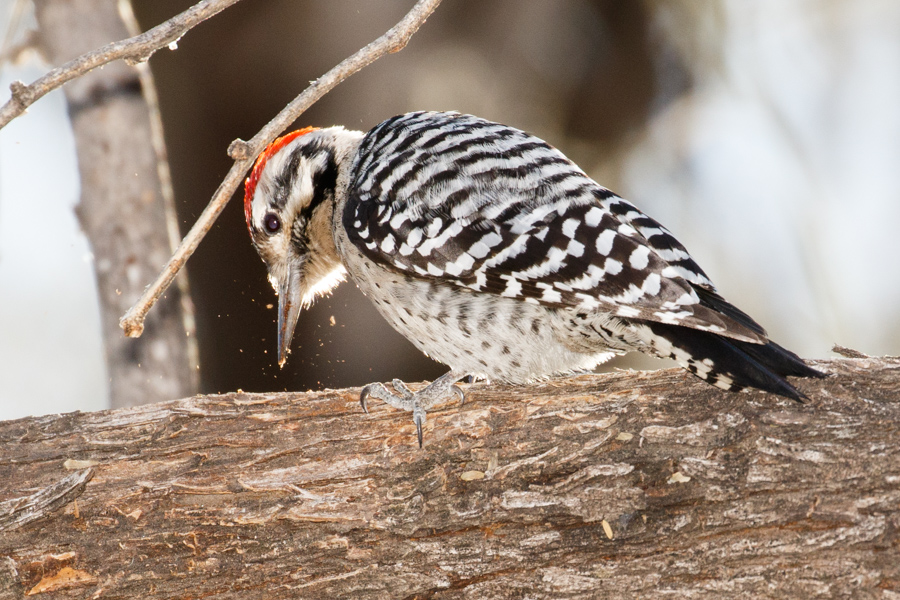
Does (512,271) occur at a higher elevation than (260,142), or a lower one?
lower

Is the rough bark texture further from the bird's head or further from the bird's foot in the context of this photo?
the bird's head

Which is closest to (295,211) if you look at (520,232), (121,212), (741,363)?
(121,212)

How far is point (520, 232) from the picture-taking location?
2.57 metres

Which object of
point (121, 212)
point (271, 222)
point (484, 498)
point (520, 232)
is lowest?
point (484, 498)

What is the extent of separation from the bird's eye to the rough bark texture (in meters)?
1.12

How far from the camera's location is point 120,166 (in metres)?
3.62

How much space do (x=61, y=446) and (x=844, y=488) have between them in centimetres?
254

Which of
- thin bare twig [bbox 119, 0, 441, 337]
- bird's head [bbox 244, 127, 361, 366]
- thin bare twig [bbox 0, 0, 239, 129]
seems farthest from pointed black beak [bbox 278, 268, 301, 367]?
thin bare twig [bbox 0, 0, 239, 129]

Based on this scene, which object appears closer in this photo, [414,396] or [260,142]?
[260,142]

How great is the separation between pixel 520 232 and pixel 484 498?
98 cm

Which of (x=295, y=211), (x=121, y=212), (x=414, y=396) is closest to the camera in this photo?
(x=414, y=396)

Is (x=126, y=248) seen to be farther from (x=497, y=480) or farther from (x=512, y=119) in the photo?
(x=512, y=119)

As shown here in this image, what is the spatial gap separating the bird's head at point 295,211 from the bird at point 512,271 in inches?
1.3

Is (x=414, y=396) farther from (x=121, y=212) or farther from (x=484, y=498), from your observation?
(x=121, y=212)
